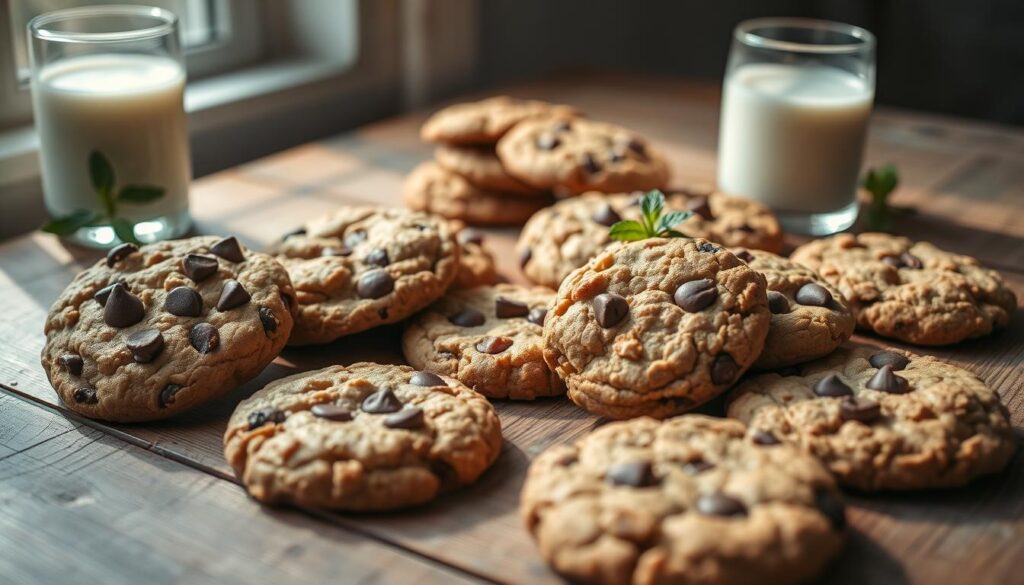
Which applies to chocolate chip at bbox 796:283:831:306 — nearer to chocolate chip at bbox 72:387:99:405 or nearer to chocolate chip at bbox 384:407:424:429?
chocolate chip at bbox 384:407:424:429

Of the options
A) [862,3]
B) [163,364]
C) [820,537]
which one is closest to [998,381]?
[820,537]

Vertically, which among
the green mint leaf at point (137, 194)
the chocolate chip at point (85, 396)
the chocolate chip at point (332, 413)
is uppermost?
the green mint leaf at point (137, 194)

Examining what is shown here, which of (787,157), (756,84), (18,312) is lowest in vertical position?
(18,312)

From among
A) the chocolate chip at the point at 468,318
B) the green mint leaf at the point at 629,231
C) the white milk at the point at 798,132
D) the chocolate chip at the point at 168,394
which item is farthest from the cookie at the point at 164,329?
the white milk at the point at 798,132

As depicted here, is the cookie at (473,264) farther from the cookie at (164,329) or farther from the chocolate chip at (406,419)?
the chocolate chip at (406,419)

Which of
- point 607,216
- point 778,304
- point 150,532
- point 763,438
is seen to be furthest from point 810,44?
point 150,532

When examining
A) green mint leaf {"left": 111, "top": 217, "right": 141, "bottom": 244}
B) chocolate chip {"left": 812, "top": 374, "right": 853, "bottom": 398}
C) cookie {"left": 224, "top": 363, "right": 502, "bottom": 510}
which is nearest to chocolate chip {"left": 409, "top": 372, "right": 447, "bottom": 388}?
cookie {"left": 224, "top": 363, "right": 502, "bottom": 510}

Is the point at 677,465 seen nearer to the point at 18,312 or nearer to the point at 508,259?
the point at 508,259
